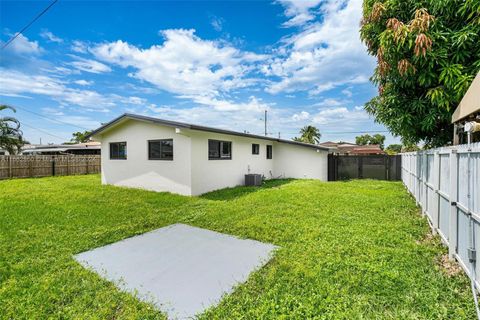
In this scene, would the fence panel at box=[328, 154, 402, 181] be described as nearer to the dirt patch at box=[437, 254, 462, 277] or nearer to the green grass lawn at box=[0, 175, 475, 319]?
the green grass lawn at box=[0, 175, 475, 319]

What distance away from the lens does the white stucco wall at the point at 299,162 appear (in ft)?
44.4

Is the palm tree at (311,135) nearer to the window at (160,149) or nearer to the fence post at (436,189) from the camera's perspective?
the window at (160,149)

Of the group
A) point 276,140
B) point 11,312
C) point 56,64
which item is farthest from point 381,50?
point 56,64

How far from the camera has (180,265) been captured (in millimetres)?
3285

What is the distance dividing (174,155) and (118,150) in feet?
13.0

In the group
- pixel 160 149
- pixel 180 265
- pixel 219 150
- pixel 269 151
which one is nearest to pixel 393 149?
pixel 269 151

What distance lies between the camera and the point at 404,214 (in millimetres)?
5781

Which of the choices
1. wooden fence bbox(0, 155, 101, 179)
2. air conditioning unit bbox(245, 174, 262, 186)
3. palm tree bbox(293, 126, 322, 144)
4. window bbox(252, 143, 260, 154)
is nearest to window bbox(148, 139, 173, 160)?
air conditioning unit bbox(245, 174, 262, 186)

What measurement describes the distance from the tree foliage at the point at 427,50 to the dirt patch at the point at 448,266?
2780mm

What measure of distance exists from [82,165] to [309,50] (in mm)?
16701

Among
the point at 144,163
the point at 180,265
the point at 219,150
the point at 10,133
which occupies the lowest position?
the point at 180,265

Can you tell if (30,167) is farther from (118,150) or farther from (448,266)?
(448,266)

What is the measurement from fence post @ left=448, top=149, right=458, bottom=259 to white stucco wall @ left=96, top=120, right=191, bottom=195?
7.11 metres

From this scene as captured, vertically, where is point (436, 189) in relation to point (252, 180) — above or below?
above
